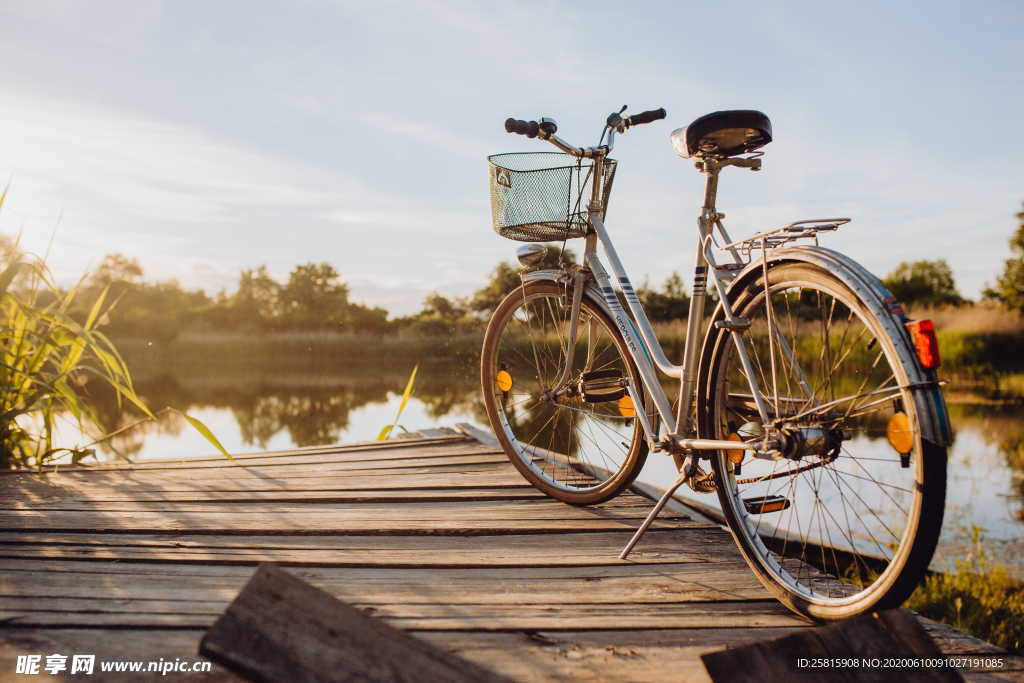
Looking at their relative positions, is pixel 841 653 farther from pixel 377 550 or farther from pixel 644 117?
pixel 644 117

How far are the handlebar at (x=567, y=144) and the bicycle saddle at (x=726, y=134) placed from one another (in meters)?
0.40

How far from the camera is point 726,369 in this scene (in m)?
1.59

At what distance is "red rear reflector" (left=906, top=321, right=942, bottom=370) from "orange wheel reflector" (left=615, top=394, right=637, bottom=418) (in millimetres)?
950

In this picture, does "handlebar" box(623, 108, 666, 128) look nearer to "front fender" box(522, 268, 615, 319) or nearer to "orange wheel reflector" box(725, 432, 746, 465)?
"front fender" box(522, 268, 615, 319)

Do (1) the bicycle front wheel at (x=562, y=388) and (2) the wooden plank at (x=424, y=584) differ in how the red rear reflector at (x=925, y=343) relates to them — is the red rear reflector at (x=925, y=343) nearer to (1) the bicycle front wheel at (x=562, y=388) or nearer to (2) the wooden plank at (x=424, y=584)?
(2) the wooden plank at (x=424, y=584)

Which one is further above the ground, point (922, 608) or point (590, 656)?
point (590, 656)

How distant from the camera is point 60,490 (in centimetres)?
228


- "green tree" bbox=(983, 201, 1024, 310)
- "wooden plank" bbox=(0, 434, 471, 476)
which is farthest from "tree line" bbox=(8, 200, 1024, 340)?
"wooden plank" bbox=(0, 434, 471, 476)

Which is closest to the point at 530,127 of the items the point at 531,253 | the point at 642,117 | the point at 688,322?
the point at 642,117

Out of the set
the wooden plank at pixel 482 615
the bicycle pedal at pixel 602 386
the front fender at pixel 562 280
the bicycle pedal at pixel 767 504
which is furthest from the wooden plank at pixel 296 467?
the bicycle pedal at pixel 767 504

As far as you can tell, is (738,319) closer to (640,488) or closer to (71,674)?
(640,488)

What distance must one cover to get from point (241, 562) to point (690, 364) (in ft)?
4.00

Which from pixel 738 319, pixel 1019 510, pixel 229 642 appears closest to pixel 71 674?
pixel 229 642

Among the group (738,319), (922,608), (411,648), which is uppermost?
(738,319)
